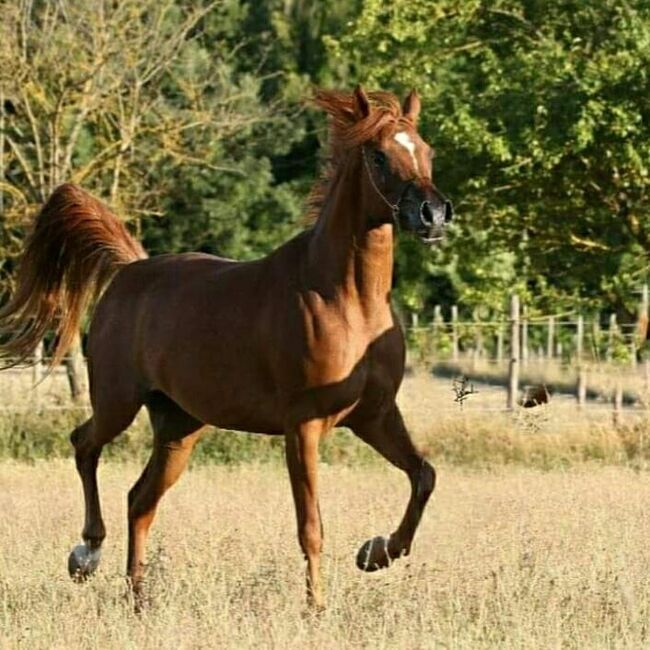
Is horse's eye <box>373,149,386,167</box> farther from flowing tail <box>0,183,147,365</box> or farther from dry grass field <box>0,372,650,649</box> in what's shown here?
flowing tail <box>0,183,147,365</box>

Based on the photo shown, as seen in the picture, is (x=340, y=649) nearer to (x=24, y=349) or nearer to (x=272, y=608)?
Answer: (x=272, y=608)

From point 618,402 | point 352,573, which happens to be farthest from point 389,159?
point 618,402

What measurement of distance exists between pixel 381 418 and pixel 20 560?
2.16 meters

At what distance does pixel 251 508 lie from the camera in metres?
11.1

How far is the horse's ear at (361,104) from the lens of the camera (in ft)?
26.0

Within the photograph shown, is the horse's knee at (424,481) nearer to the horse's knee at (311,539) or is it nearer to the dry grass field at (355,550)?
the dry grass field at (355,550)

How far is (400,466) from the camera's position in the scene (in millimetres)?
8148

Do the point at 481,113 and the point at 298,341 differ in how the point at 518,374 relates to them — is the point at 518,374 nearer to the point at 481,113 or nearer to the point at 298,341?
the point at 481,113

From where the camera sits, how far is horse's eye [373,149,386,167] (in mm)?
7738

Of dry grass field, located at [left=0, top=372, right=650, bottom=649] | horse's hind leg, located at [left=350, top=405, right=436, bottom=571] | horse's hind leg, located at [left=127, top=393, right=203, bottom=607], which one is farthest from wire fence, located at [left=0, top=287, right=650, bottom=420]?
horse's hind leg, located at [left=350, top=405, right=436, bottom=571]

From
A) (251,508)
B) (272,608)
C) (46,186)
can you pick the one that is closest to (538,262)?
(46,186)

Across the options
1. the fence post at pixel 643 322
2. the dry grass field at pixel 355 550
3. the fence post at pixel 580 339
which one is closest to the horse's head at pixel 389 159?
the dry grass field at pixel 355 550

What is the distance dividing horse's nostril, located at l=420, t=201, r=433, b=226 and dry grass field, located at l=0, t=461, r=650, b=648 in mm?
1587

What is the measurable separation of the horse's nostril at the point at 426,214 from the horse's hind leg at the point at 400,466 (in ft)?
3.72
